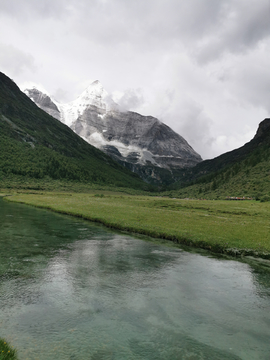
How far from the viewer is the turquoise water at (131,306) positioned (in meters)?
10.6

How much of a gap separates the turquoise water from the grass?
345 millimetres

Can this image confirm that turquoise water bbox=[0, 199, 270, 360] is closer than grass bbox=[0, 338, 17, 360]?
No

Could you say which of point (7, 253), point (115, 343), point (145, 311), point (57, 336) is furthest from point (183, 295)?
point (7, 253)

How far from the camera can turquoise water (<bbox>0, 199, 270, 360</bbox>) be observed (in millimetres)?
10625

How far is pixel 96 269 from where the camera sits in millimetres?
20422

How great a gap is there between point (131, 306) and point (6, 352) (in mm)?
6763

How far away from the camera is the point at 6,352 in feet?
30.7

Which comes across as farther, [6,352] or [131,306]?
[131,306]

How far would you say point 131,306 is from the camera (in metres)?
14.2

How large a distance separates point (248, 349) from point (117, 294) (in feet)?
25.3

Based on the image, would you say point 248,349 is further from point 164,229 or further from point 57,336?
point 164,229

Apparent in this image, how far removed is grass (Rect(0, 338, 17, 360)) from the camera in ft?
29.7

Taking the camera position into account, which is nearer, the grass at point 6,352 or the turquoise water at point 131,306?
the grass at point 6,352

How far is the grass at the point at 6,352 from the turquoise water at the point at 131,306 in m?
0.35
